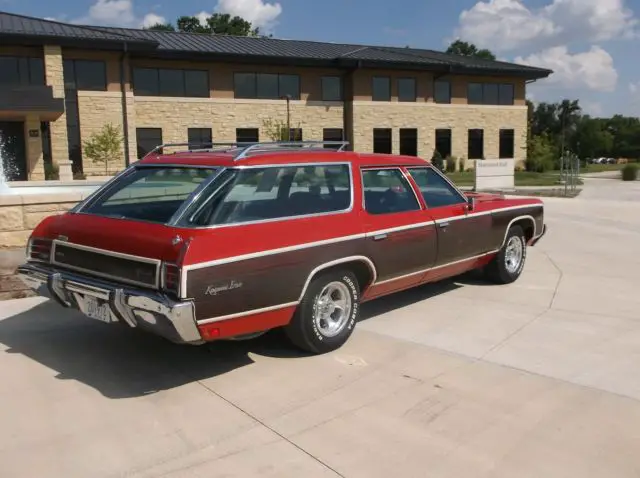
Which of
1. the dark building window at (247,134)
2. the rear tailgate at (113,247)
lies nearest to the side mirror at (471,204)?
the rear tailgate at (113,247)

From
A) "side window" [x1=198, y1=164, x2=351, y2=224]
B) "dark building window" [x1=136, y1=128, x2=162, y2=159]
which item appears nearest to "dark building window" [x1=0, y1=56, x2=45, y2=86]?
"dark building window" [x1=136, y1=128, x2=162, y2=159]

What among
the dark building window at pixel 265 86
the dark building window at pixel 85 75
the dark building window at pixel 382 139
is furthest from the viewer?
the dark building window at pixel 382 139

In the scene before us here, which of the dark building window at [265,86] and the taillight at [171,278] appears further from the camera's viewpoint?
the dark building window at [265,86]

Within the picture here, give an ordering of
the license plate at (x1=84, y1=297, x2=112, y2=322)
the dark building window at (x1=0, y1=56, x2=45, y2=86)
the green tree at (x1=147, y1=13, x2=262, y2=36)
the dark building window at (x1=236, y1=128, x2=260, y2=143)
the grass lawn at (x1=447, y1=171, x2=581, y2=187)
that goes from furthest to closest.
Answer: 1. the green tree at (x1=147, y1=13, x2=262, y2=36)
2. the dark building window at (x1=236, y1=128, x2=260, y2=143)
3. the grass lawn at (x1=447, y1=171, x2=581, y2=187)
4. the dark building window at (x1=0, y1=56, x2=45, y2=86)
5. the license plate at (x1=84, y1=297, x2=112, y2=322)

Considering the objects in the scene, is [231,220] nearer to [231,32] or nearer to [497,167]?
[497,167]

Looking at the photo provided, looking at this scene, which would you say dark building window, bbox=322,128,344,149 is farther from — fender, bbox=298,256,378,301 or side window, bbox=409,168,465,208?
fender, bbox=298,256,378,301

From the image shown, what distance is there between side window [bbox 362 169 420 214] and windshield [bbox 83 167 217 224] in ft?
5.05

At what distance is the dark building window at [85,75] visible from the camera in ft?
101

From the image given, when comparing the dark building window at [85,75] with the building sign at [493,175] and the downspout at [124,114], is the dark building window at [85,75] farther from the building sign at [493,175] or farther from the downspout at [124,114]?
the building sign at [493,175]

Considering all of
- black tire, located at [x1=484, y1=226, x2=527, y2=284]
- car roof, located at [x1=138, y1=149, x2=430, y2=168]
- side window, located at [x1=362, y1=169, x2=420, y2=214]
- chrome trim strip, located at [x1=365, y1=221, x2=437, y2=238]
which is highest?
car roof, located at [x1=138, y1=149, x2=430, y2=168]

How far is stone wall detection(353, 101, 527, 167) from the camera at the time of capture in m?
39.5

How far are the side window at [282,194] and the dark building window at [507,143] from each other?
42790mm

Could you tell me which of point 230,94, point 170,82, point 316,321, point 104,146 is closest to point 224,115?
point 230,94

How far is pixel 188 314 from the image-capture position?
12.4 ft
